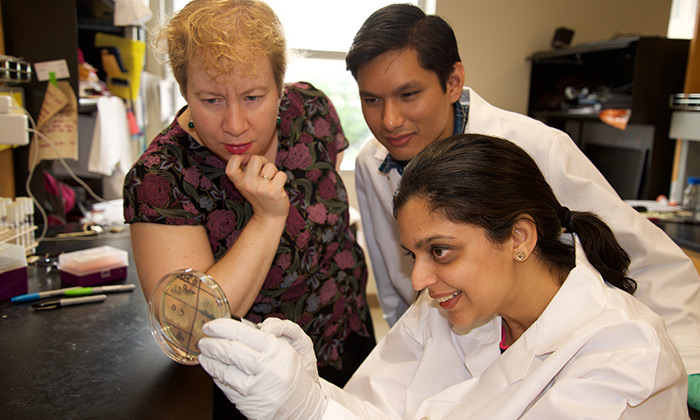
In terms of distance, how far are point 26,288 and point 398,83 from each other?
112 cm

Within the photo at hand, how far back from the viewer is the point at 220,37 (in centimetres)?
110

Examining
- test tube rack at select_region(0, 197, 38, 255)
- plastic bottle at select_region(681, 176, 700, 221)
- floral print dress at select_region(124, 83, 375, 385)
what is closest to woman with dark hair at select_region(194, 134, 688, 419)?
floral print dress at select_region(124, 83, 375, 385)

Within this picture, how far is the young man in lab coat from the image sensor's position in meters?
1.33

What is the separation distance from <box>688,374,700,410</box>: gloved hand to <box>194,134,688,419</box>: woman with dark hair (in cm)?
12

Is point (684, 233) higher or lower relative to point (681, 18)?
lower

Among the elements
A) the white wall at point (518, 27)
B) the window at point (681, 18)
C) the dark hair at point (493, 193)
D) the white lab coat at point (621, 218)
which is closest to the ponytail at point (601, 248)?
the dark hair at point (493, 193)

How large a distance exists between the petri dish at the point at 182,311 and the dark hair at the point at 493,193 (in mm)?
429

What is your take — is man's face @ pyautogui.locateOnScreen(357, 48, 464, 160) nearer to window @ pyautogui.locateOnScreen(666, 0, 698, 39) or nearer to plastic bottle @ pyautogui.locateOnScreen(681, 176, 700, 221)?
plastic bottle @ pyautogui.locateOnScreen(681, 176, 700, 221)

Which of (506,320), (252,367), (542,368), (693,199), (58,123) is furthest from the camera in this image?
(693,199)

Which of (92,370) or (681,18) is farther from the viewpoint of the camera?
(681,18)

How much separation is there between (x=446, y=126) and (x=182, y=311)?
3.20 ft

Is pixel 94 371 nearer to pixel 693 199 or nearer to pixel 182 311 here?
pixel 182 311

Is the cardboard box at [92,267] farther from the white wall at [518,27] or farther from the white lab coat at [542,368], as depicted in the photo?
the white wall at [518,27]

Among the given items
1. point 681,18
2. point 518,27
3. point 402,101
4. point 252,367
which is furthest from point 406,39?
point 681,18
